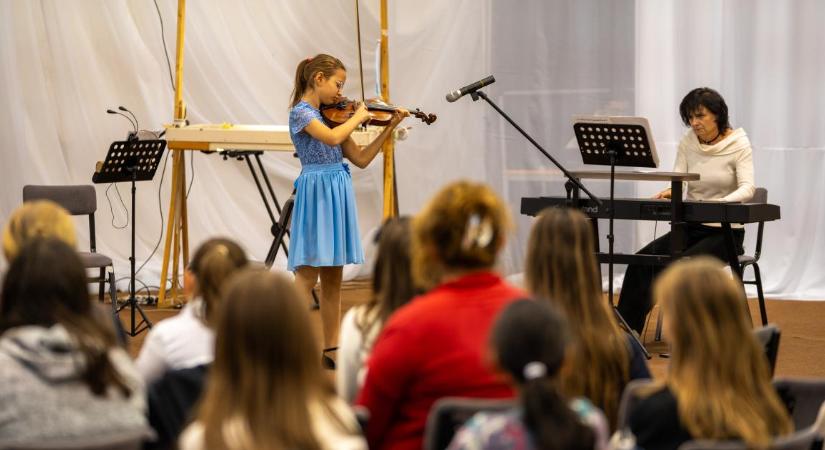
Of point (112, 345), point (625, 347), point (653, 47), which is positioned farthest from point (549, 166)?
point (112, 345)

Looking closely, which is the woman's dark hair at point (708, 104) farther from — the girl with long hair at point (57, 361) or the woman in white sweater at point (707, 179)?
the girl with long hair at point (57, 361)

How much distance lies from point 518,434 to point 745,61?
6.10m

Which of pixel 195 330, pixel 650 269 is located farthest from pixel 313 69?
pixel 195 330

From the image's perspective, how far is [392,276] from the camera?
275 cm

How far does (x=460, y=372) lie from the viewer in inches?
90.7

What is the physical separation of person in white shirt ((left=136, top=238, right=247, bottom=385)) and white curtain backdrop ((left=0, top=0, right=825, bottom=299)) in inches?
201

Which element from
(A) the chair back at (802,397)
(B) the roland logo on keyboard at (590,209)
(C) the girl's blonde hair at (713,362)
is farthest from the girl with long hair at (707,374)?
(B) the roland logo on keyboard at (590,209)

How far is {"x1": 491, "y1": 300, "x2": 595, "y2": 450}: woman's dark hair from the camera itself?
179 centimetres

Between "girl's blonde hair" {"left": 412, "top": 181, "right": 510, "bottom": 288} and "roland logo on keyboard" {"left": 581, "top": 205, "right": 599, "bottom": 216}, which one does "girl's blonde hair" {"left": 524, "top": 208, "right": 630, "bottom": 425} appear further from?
"roland logo on keyboard" {"left": 581, "top": 205, "right": 599, "bottom": 216}

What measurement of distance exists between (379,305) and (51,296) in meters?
0.82

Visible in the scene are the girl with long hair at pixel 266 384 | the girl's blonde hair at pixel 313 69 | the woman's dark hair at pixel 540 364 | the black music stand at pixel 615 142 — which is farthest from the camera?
the black music stand at pixel 615 142

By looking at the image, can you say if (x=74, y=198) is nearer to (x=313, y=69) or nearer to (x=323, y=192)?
(x=323, y=192)

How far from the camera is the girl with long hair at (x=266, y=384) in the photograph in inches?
74.9

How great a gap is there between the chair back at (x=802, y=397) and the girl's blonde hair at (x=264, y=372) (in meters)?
1.08
